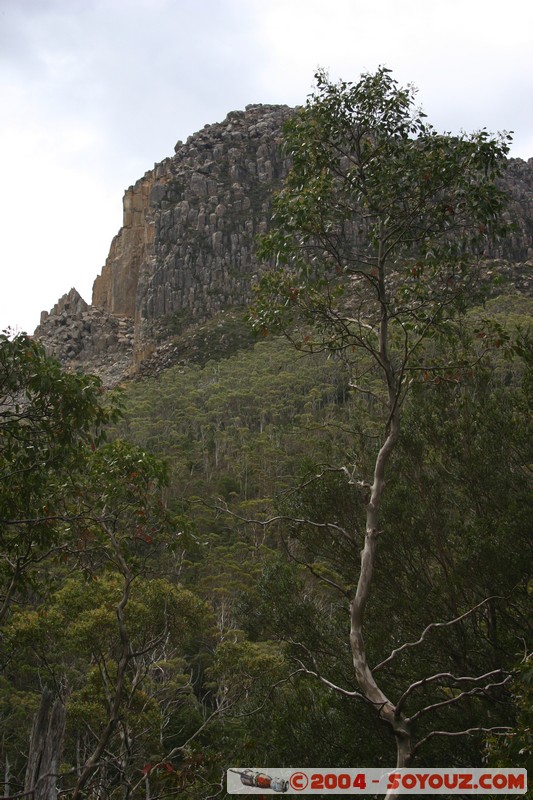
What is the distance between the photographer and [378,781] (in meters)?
4.94

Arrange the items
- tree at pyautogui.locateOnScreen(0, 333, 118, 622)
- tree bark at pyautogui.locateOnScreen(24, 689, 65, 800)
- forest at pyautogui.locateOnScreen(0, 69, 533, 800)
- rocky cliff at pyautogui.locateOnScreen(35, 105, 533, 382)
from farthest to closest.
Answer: rocky cliff at pyautogui.locateOnScreen(35, 105, 533, 382), tree at pyautogui.locateOnScreen(0, 333, 118, 622), forest at pyautogui.locateOnScreen(0, 69, 533, 800), tree bark at pyautogui.locateOnScreen(24, 689, 65, 800)

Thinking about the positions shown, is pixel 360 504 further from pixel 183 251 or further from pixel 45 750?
pixel 183 251

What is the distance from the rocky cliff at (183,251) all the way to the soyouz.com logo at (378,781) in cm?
7097

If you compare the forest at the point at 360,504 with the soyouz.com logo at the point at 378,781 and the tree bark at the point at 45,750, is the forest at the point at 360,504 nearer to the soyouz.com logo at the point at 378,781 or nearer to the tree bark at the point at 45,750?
the tree bark at the point at 45,750

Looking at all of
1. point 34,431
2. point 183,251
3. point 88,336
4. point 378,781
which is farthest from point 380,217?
point 88,336

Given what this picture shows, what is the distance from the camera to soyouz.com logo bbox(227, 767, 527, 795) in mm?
4008

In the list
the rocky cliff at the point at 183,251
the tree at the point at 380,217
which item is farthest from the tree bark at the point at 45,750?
the rocky cliff at the point at 183,251

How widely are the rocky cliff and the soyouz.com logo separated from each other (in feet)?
233

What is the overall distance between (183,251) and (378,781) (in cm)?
8512

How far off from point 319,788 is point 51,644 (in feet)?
38.6

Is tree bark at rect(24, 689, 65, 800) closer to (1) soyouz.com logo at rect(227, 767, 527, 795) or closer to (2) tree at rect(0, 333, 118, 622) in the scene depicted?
(1) soyouz.com logo at rect(227, 767, 527, 795)

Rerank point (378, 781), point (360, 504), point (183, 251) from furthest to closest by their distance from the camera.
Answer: point (183, 251)
point (360, 504)
point (378, 781)

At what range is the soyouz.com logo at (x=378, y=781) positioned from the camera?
158 inches

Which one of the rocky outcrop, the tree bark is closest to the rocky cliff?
the rocky outcrop
